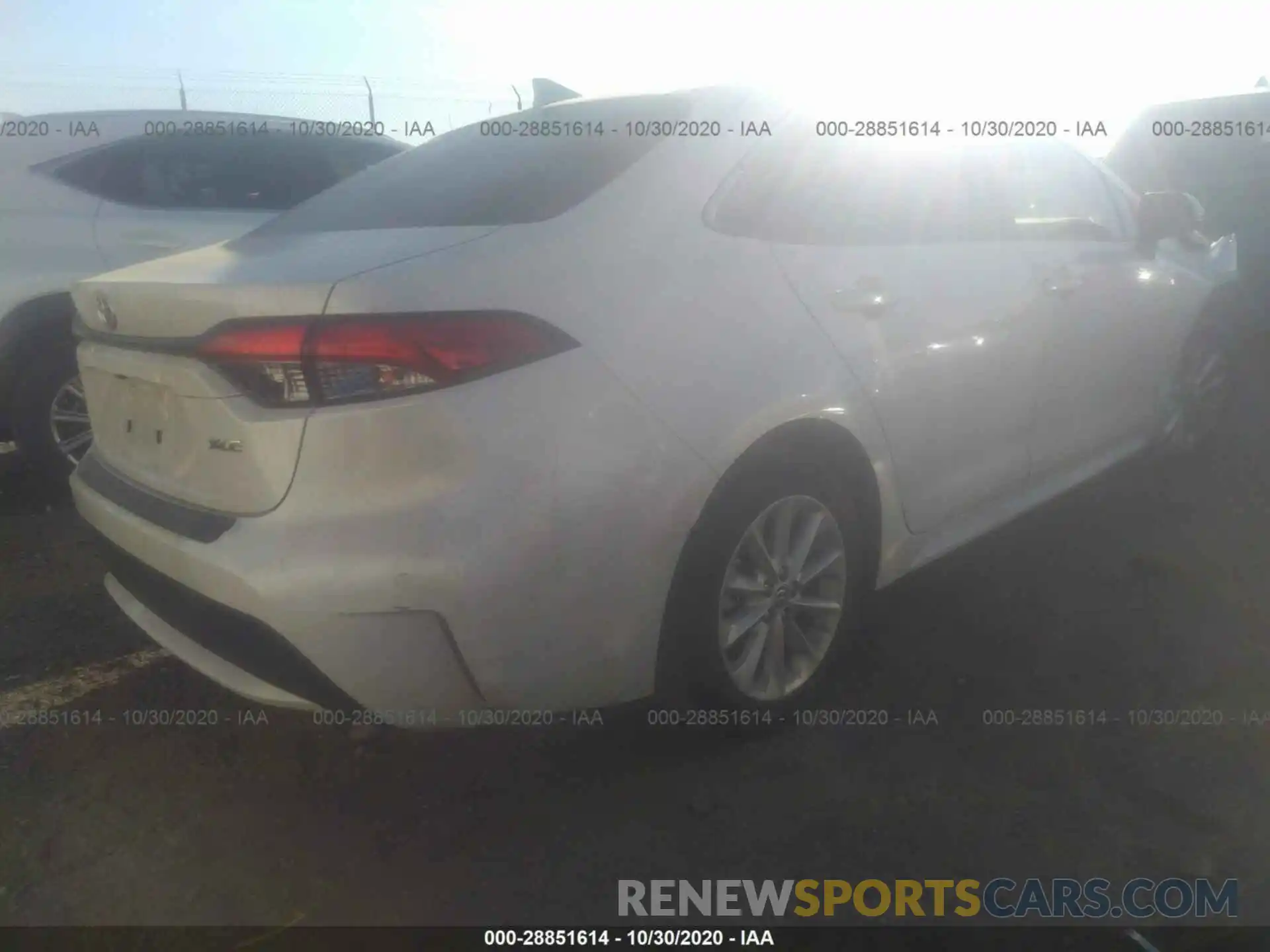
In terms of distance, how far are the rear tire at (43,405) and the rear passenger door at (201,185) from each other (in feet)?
1.49

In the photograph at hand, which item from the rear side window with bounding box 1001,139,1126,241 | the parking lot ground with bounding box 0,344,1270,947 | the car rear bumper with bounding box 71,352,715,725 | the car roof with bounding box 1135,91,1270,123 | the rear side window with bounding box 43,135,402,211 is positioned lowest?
the parking lot ground with bounding box 0,344,1270,947

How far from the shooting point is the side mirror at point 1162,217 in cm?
388

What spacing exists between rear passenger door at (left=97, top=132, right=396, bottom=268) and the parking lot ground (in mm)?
1774

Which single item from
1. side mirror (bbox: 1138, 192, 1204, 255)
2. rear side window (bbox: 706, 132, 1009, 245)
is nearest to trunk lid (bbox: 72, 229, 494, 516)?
rear side window (bbox: 706, 132, 1009, 245)

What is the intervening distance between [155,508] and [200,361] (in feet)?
1.27

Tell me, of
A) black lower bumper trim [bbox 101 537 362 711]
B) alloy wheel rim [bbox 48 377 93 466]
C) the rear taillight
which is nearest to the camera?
the rear taillight

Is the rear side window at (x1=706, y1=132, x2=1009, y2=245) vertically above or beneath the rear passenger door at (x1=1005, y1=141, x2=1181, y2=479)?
above

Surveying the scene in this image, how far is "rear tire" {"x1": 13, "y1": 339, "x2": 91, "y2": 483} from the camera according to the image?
13.8 ft

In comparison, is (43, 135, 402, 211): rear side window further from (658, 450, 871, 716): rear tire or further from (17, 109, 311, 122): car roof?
(658, 450, 871, 716): rear tire

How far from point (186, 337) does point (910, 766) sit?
1.95 meters

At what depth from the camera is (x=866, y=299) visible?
2584 millimetres

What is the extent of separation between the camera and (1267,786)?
8.05 feet

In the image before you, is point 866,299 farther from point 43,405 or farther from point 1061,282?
point 43,405

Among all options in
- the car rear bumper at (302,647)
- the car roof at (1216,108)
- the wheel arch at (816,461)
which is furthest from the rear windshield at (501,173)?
the car roof at (1216,108)
